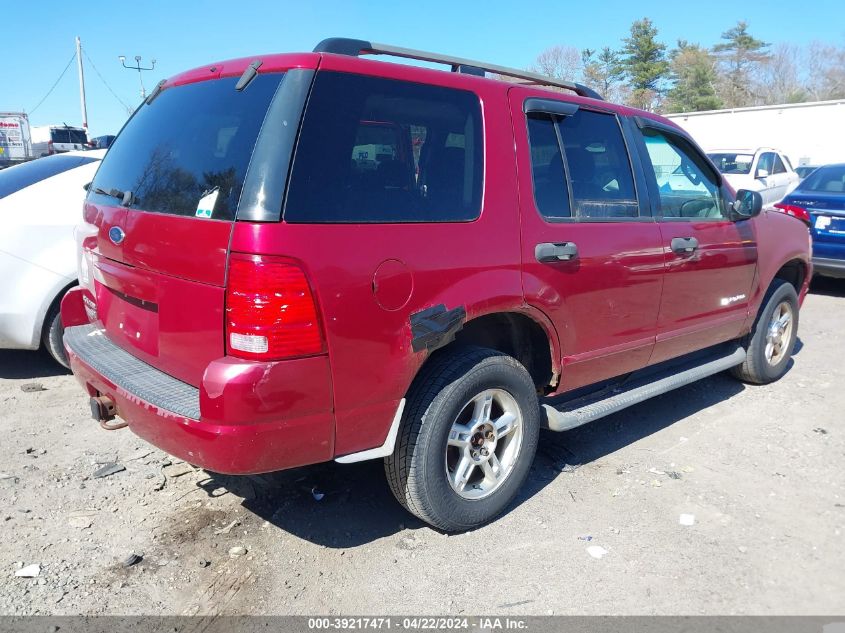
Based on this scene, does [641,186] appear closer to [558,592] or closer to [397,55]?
[397,55]

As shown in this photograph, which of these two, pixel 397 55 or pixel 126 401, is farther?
pixel 397 55

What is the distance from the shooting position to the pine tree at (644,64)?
49969mm

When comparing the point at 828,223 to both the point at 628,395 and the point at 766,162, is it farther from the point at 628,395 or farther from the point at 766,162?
the point at 628,395

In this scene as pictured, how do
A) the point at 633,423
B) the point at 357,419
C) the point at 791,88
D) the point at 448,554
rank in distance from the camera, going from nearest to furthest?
the point at 357,419 → the point at 448,554 → the point at 633,423 → the point at 791,88

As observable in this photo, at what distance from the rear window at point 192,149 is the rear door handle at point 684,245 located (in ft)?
8.28

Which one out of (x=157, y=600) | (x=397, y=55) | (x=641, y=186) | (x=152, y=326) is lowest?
(x=157, y=600)

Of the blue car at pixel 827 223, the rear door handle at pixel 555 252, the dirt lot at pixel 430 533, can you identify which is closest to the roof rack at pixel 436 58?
the rear door handle at pixel 555 252

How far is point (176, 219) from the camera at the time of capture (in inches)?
102

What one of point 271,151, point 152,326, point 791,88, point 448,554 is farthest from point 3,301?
point 791,88

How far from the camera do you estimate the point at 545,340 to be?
3.44 metres

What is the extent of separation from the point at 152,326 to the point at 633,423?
326 cm

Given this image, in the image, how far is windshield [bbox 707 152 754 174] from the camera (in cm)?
1281

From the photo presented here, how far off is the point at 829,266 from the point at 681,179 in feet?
18.2

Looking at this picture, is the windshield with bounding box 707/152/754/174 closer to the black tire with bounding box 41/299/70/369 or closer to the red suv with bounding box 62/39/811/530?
the red suv with bounding box 62/39/811/530
